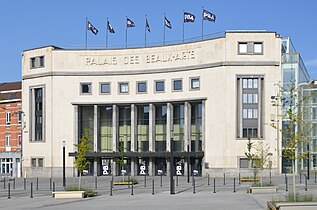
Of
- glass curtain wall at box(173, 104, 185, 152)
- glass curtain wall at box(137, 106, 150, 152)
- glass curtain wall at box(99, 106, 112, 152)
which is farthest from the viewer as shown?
glass curtain wall at box(99, 106, 112, 152)

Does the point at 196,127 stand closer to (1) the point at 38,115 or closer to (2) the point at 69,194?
(1) the point at 38,115

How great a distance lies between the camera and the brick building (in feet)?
262

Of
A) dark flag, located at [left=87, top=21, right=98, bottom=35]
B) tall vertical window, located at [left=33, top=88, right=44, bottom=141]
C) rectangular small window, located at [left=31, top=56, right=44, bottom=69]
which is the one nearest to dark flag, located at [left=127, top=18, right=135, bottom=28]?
dark flag, located at [left=87, top=21, right=98, bottom=35]

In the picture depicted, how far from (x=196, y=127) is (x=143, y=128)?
7861 mm

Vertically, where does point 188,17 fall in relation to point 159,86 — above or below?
above

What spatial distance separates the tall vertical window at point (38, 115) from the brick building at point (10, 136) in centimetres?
631

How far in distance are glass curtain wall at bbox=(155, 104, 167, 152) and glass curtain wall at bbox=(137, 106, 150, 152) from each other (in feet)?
4.51

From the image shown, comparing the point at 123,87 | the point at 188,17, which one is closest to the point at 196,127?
the point at 123,87

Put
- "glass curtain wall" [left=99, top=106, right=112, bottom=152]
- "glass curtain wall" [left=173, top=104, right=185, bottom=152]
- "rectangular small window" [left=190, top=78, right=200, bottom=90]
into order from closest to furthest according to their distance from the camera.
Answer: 1. "rectangular small window" [left=190, top=78, right=200, bottom=90]
2. "glass curtain wall" [left=173, top=104, right=185, bottom=152]
3. "glass curtain wall" [left=99, top=106, right=112, bottom=152]

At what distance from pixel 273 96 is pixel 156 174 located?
1850cm

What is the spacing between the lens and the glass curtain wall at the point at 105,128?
241ft

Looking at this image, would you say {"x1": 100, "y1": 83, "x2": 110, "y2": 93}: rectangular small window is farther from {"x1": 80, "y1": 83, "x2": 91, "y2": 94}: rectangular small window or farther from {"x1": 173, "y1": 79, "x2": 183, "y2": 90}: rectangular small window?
{"x1": 173, "y1": 79, "x2": 183, "y2": 90}: rectangular small window

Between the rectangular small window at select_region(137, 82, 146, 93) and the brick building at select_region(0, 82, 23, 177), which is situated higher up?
the rectangular small window at select_region(137, 82, 146, 93)

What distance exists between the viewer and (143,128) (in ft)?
236
